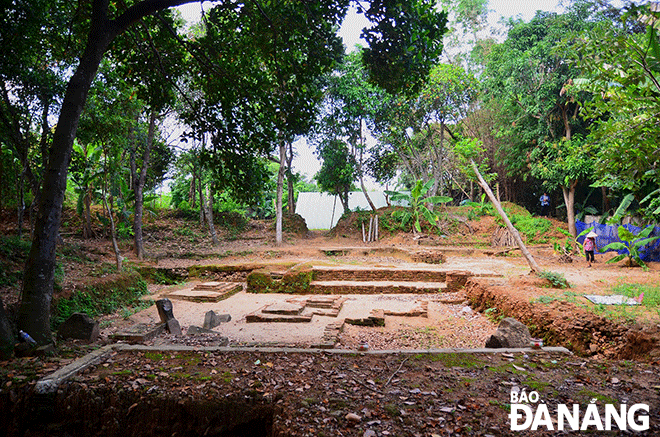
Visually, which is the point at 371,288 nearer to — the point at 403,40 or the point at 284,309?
the point at 284,309

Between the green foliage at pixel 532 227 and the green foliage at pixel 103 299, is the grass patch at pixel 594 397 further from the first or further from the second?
the green foliage at pixel 532 227

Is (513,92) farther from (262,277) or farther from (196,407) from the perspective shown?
(196,407)

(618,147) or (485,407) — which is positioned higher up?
(618,147)

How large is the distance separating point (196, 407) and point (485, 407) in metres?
2.41

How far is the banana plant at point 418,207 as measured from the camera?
1789cm

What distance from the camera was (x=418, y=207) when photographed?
18734mm

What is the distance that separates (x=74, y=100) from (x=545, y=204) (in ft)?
72.6

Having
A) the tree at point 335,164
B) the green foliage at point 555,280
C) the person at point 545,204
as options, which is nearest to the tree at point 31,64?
the green foliage at point 555,280

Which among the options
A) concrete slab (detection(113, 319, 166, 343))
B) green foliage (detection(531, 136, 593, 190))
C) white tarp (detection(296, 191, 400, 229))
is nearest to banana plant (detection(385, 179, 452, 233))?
green foliage (detection(531, 136, 593, 190))

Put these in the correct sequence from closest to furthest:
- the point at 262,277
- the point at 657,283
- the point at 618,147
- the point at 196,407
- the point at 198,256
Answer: the point at 196,407 → the point at 618,147 → the point at 657,283 → the point at 262,277 → the point at 198,256

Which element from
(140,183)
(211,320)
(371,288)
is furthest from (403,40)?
(140,183)

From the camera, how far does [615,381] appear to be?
10.8 ft

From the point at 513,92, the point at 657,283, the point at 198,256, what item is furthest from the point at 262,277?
the point at 513,92

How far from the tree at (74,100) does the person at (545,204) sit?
61.4 ft
